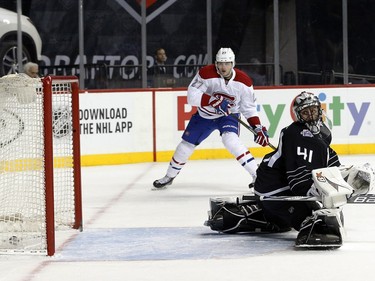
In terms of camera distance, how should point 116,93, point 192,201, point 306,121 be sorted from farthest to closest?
point 116,93
point 192,201
point 306,121

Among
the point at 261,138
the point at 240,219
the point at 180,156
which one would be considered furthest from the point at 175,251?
the point at 180,156

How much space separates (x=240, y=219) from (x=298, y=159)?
0.68 m

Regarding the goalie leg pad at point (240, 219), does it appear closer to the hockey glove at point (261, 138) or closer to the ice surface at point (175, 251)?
the ice surface at point (175, 251)

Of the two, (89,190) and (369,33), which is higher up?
(369,33)

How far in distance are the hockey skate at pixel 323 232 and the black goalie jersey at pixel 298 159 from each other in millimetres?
235

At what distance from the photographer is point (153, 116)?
480 inches

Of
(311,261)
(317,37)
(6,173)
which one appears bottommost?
(311,261)

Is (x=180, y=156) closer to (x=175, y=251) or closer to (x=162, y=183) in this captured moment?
(x=162, y=183)

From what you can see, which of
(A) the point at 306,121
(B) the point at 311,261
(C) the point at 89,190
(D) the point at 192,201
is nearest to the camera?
(B) the point at 311,261

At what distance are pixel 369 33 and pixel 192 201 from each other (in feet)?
20.0

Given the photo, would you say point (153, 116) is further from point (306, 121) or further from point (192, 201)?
point (306, 121)

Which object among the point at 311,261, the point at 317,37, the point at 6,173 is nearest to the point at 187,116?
the point at 317,37

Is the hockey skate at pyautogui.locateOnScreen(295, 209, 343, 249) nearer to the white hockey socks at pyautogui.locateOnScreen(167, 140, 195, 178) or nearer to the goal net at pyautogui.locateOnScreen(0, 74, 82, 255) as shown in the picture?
the goal net at pyautogui.locateOnScreen(0, 74, 82, 255)

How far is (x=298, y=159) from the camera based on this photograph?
6.25 meters
